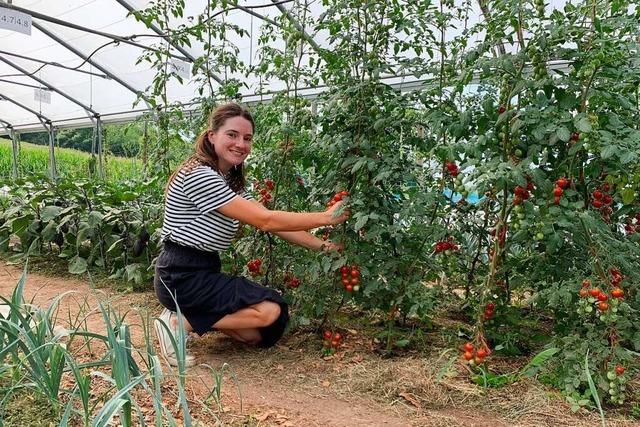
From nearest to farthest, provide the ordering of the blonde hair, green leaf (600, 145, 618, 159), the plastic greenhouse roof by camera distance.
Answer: green leaf (600, 145, 618, 159), the blonde hair, the plastic greenhouse roof

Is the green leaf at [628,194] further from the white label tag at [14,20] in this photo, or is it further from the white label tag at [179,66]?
the white label tag at [14,20]

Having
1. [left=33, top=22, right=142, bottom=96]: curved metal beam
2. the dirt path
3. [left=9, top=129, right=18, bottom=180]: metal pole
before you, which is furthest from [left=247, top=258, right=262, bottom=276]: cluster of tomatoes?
[left=9, top=129, right=18, bottom=180]: metal pole

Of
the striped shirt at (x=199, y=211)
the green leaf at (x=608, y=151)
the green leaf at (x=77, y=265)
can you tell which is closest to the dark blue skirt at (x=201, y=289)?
the striped shirt at (x=199, y=211)

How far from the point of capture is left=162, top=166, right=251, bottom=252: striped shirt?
235 cm

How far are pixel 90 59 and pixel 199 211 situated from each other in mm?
6438

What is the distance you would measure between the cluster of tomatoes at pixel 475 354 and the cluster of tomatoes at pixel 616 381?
442mm

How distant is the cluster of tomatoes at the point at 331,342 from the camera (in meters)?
2.58

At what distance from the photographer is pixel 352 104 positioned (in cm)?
249

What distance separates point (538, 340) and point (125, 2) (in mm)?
5562

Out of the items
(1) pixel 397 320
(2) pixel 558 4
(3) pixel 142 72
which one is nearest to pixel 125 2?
(3) pixel 142 72

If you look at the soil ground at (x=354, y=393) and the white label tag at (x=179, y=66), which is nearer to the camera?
the soil ground at (x=354, y=393)

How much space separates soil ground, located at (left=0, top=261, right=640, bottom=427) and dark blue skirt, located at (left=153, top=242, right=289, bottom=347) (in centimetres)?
24

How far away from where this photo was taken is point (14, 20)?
5094mm

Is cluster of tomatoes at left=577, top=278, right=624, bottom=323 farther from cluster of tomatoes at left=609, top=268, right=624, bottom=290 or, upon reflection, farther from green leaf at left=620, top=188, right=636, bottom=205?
green leaf at left=620, top=188, right=636, bottom=205
